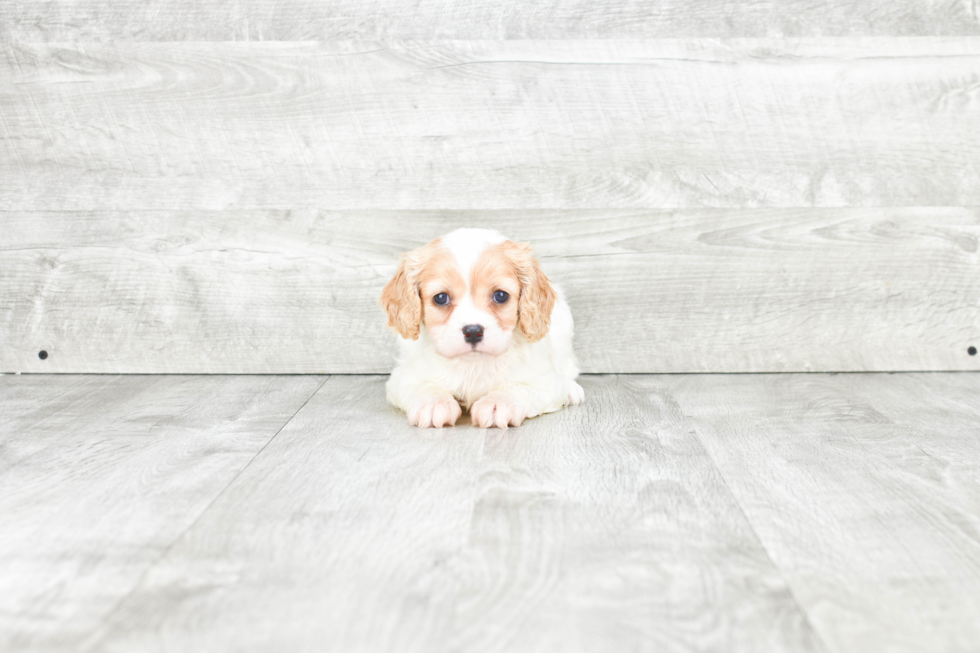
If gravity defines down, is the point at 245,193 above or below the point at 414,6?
below

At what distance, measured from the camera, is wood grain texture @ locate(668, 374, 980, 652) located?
3.22 feet

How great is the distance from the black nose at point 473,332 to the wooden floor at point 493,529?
22 cm

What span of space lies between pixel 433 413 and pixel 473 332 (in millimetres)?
226

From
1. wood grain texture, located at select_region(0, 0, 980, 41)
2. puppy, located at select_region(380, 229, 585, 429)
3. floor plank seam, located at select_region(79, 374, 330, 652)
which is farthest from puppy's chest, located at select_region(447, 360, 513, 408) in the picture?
wood grain texture, located at select_region(0, 0, 980, 41)

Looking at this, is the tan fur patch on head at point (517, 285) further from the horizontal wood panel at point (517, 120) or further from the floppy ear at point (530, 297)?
the horizontal wood panel at point (517, 120)

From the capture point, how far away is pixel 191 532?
1221mm

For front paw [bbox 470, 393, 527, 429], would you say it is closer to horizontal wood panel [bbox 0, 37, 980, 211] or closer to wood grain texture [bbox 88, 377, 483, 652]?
wood grain texture [bbox 88, 377, 483, 652]

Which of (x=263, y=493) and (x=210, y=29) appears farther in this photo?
(x=210, y=29)

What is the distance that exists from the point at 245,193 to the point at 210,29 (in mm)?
481

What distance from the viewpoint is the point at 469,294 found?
1786 millimetres

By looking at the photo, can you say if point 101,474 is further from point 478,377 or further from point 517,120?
point 517,120

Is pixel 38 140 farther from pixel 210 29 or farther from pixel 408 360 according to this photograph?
pixel 408 360

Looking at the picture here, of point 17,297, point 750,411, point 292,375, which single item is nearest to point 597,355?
point 750,411

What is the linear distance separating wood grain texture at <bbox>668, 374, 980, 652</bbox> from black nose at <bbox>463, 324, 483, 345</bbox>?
53cm
